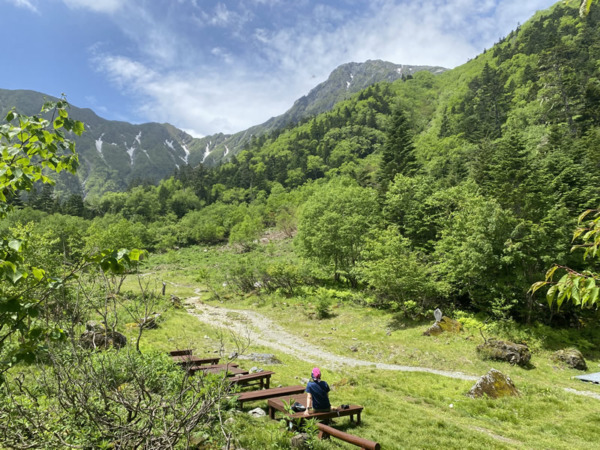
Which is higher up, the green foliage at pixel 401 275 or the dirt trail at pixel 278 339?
the green foliage at pixel 401 275

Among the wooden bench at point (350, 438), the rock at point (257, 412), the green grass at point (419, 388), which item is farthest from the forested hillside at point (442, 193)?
the wooden bench at point (350, 438)

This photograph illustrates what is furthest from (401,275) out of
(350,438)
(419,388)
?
(350,438)

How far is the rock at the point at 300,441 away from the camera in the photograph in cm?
545

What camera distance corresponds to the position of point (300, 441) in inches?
216

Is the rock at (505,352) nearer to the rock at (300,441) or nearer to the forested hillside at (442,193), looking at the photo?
the forested hillside at (442,193)

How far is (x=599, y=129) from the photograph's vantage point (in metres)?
37.1

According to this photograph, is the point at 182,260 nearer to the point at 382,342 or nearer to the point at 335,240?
the point at 335,240

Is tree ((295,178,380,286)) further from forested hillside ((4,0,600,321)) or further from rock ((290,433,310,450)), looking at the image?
rock ((290,433,310,450))

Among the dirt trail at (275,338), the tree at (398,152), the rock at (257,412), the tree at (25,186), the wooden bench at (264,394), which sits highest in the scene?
the tree at (398,152)

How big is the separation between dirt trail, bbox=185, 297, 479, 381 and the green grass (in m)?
0.65

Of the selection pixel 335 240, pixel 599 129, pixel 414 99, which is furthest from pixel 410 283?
pixel 414 99

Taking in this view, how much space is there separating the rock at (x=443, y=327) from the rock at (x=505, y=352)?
2.59 metres

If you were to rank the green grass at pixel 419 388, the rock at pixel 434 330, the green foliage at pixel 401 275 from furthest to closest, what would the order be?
1. the green foliage at pixel 401 275
2. the rock at pixel 434 330
3. the green grass at pixel 419 388

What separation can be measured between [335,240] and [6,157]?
28385 millimetres
